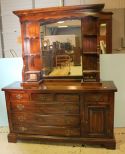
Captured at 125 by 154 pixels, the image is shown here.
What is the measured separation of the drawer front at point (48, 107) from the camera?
2795mm

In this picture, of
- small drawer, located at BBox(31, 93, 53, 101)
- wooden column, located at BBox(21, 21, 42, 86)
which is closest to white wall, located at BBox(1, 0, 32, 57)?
wooden column, located at BBox(21, 21, 42, 86)

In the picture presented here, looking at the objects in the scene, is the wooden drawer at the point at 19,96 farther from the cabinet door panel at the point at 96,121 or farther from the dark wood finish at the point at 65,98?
the cabinet door panel at the point at 96,121

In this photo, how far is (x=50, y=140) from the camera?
9.68 ft

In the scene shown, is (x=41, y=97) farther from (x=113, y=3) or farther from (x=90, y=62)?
(x=113, y=3)

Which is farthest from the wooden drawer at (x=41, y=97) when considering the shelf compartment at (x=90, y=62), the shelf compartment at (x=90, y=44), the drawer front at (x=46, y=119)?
the shelf compartment at (x=90, y=44)

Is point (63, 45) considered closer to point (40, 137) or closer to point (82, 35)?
point (82, 35)

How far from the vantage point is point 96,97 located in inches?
107

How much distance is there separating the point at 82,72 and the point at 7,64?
1.33 meters

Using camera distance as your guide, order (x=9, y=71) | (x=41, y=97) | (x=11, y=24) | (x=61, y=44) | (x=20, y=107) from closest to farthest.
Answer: (x=41, y=97)
(x=20, y=107)
(x=61, y=44)
(x=11, y=24)
(x=9, y=71)

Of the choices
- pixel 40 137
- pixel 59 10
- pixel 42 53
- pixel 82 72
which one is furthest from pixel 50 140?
pixel 59 10

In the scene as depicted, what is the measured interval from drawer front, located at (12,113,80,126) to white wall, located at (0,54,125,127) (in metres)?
0.76

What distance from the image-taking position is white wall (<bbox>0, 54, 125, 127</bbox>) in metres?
3.23

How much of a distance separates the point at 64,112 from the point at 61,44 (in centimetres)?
100

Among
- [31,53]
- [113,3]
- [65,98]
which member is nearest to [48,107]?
[65,98]
